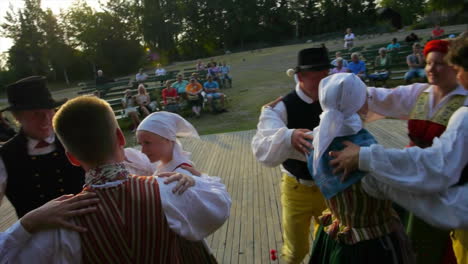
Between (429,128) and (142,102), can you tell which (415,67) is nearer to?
(142,102)

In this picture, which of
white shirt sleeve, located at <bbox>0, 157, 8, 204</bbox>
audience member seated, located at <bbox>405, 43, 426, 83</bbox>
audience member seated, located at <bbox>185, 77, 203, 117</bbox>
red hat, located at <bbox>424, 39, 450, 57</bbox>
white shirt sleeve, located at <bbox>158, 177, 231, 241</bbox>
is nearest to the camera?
white shirt sleeve, located at <bbox>158, 177, 231, 241</bbox>

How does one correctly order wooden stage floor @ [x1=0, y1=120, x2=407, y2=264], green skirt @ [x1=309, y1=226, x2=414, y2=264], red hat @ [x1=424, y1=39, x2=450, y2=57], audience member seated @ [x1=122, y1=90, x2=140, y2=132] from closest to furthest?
green skirt @ [x1=309, y1=226, x2=414, y2=264] → red hat @ [x1=424, y1=39, x2=450, y2=57] → wooden stage floor @ [x1=0, y1=120, x2=407, y2=264] → audience member seated @ [x1=122, y1=90, x2=140, y2=132]

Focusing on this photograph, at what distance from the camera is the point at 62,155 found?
1.86 metres

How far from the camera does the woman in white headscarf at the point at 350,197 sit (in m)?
1.42

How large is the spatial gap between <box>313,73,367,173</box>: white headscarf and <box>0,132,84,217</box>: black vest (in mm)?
1389

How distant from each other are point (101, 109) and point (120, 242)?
469 millimetres

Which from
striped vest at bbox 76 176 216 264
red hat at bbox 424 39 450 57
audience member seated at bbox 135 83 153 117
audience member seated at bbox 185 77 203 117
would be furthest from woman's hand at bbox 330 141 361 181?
audience member seated at bbox 185 77 203 117

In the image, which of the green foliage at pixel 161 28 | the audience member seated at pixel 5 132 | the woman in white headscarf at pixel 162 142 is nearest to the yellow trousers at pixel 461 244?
the woman in white headscarf at pixel 162 142

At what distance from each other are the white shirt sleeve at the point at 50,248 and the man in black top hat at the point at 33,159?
0.77 meters

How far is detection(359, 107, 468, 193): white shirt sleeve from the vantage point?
1239mm

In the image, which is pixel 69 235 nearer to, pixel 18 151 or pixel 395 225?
pixel 18 151

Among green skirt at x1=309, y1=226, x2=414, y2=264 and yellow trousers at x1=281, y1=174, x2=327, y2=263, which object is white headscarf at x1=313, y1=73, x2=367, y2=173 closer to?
green skirt at x1=309, y1=226, x2=414, y2=264

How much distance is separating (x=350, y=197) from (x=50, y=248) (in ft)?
3.92

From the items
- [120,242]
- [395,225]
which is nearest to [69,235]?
[120,242]
